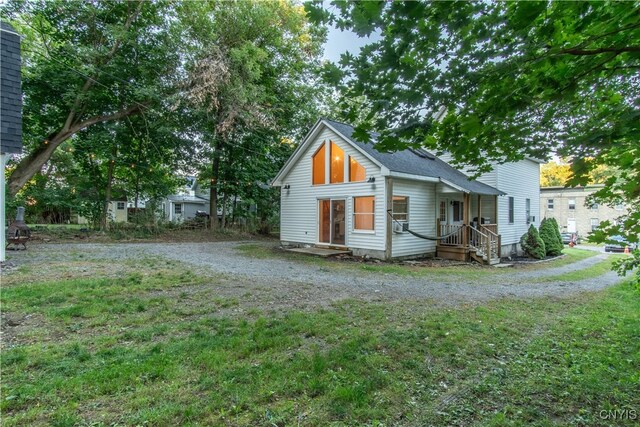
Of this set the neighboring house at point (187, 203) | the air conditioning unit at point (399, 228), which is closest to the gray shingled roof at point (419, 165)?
the air conditioning unit at point (399, 228)

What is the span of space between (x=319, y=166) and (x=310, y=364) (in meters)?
10.6

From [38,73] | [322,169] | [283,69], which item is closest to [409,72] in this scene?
[322,169]

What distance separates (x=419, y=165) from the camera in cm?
1251

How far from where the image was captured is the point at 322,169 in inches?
511

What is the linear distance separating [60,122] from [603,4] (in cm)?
1875

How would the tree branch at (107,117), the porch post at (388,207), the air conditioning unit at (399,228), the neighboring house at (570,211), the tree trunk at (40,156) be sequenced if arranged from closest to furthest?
the porch post at (388,207) < the air conditioning unit at (399,228) < the tree trunk at (40,156) < the tree branch at (107,117) < the neighboring house at (570,211)

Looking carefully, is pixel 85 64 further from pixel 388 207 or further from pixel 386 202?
pixel 388 207

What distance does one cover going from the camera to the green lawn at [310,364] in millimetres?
2381

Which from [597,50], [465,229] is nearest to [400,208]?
[465,229]

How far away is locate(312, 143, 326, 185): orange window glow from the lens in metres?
12.9

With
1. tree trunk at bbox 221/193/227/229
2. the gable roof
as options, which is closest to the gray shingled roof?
the gable roof

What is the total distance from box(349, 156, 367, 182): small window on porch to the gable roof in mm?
605

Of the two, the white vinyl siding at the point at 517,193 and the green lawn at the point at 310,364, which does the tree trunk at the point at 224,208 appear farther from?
the white vinyl siding at the point at 517,193

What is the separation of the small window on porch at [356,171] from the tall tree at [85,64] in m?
9.06
